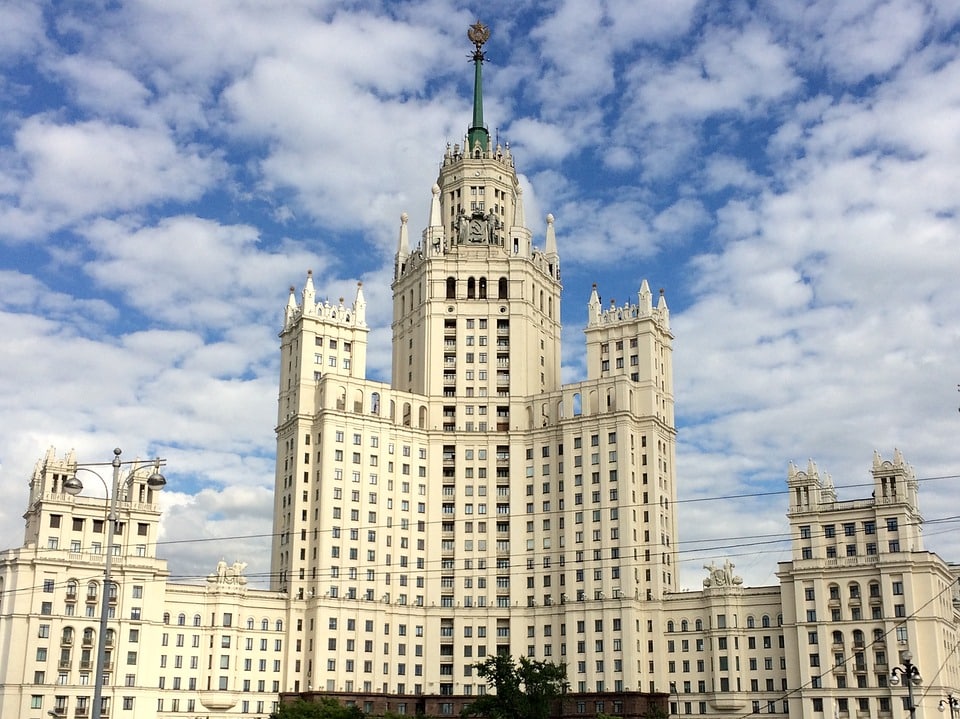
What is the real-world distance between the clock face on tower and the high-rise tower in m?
2.77

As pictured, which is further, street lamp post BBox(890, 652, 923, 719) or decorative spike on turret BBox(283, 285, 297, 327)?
decorative spike on turret BBox(283, 285, 297, 327)

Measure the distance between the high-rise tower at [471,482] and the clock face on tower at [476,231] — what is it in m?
2.77

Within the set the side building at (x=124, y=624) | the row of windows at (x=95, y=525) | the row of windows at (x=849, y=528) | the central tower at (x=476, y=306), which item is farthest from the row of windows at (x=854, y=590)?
the row of windows at (x=95, y=525)

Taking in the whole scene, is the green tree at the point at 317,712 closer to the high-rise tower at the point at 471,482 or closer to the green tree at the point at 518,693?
the green tree at the point at 518,693

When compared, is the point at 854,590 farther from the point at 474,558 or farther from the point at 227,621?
the point at 227,621

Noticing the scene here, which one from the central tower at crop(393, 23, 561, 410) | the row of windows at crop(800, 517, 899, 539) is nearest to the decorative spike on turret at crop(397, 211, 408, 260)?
the central tower at crop(393, 23, 561, 410)

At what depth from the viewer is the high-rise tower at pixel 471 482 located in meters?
159

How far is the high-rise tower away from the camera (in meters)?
159

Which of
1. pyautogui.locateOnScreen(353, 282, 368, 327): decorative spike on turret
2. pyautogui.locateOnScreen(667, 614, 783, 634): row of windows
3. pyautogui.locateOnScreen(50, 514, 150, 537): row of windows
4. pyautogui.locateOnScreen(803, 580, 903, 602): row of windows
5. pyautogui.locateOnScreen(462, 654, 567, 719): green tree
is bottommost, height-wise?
pyautogui.locateOnScreen(462, 654, 567, 719): green tree

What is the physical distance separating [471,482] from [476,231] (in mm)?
43198

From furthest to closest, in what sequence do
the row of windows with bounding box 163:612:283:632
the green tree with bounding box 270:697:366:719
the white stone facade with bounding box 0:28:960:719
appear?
the row of windows with bounding box 163:612:283:632 < the white stone facade with bounding box 0:28:960:719 < the green tree with bounding box 270:697:366:719

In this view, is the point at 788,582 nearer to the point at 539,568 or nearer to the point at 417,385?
the point at 539,568

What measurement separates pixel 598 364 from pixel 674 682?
48.8 m

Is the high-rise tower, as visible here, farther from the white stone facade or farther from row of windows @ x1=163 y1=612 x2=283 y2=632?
row of windows @ x1=163 y1=612 x2=283 y2=632
